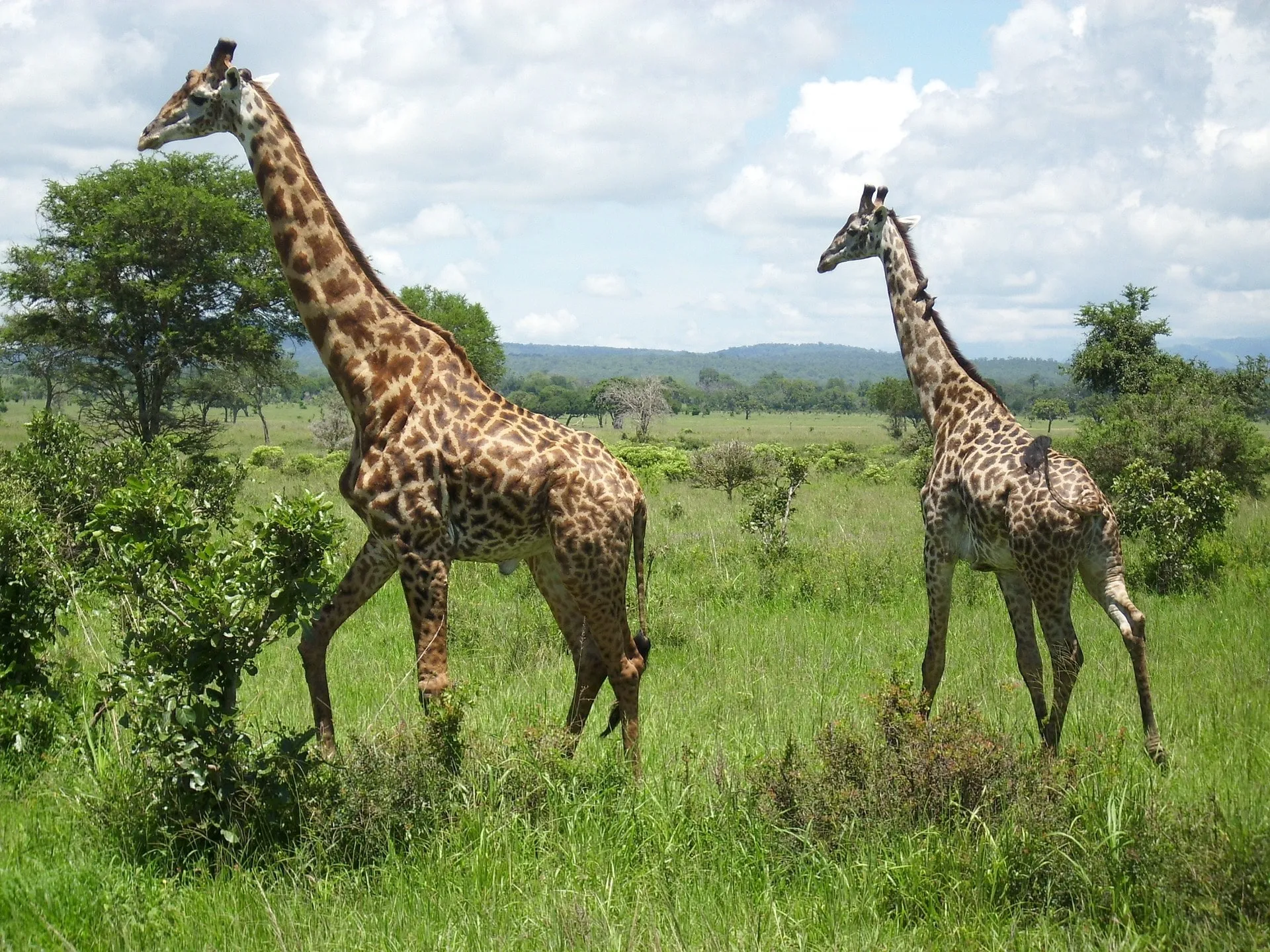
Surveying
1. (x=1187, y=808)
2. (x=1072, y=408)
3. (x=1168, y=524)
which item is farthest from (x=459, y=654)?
(x=1072, y=408)

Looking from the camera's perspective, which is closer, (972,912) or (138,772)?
(972,912)

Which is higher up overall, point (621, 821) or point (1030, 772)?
point (1030, 772)

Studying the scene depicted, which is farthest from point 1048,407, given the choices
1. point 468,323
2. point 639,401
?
point 468,323

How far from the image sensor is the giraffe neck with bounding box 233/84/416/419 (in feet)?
19.6

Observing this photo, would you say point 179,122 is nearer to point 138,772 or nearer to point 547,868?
point 138,772

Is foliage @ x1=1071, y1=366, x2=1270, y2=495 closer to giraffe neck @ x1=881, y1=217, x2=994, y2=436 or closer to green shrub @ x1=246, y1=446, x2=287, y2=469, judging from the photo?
giraffe neck @ x1=881, y1=217, x2=994, y2=436

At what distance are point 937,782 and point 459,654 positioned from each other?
5.05 metres

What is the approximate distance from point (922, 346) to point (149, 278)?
18940mm

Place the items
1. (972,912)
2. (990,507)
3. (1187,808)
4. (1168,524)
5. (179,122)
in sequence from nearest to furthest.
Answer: (972,912) < (1187,808) < (179,122) < (990,507) < (1168,524)

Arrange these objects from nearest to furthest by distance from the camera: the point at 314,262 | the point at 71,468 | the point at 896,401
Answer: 1. the point at 314,262
2. the point at 71,468
3. the point at 896,401

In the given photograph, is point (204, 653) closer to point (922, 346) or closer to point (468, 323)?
point (922, 346)

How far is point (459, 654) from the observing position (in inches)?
356

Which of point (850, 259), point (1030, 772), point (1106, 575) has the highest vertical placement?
point (850, 259)

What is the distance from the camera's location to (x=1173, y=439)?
17.4 meters
